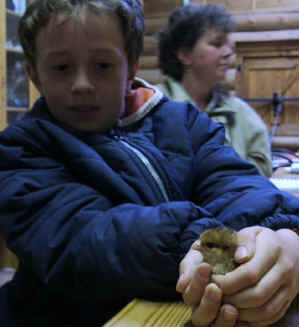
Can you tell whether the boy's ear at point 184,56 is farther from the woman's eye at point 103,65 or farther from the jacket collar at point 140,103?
the woman's eye at point 103,65

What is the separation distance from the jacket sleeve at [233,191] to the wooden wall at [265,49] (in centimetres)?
660

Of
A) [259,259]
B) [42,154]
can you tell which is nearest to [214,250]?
[259,259]

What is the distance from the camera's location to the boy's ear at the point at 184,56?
9.80 ft

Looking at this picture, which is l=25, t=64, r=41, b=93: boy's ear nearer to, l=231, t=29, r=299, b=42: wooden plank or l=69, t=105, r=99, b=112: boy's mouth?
l=69, t=105, r=99, b=112: boy's mouth

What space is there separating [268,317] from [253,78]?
8.56 m

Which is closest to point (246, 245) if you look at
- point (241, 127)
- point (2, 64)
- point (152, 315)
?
point (152, 315)

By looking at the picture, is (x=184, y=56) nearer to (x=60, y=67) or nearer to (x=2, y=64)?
(x=2, y=64)

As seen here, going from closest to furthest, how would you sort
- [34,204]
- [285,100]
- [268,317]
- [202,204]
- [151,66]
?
[268,317] → [34,204] → [202,204] → [151,66] → [285,100]

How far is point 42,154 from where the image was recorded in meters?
1.02

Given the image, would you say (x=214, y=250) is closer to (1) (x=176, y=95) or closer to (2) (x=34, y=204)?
(2) (x=34, y=204)

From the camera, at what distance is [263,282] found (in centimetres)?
64

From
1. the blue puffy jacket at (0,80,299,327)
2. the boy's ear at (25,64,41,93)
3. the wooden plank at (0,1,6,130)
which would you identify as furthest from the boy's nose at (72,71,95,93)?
the wooden plank at (0,1,6,130)

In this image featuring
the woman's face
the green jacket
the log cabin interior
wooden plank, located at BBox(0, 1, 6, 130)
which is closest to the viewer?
the green jacket

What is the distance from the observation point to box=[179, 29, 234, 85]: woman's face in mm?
2904
